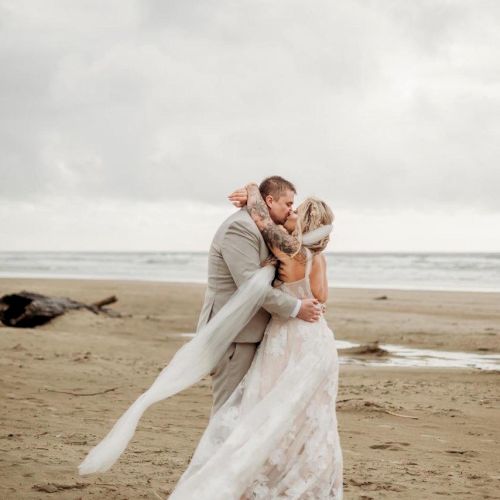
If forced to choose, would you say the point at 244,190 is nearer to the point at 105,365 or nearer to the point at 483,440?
the point at 483,440

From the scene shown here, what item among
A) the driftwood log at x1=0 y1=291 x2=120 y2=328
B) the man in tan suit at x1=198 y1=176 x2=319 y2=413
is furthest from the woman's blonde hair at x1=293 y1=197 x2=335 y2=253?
the driftwood log at x1=0 y1=291 x2=120 y2=328

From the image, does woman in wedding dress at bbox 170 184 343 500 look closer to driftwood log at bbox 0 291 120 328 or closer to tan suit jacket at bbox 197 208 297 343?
tan suit jacket at bbox 197 208 297 343

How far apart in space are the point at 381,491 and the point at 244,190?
7.87 ft

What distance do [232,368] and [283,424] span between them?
0.52m

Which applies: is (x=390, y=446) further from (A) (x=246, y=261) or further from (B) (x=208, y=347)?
(A) (x=246, y=261)

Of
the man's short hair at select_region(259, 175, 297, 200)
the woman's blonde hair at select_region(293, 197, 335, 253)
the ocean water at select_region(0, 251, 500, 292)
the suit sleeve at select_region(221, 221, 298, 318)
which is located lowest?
the ocean water at select_region(0, 251, 500, 292)

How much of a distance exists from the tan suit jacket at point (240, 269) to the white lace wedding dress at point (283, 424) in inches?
4.8

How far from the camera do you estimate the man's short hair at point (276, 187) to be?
194 inches

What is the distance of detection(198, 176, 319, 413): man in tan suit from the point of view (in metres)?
4.68

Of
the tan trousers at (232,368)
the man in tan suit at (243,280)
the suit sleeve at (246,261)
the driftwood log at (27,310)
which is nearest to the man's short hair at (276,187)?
the man in tan suit at (243,280)

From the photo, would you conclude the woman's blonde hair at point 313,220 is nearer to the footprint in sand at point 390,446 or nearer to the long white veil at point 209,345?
the long white veil at point 209,345

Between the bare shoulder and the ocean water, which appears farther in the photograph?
the ocean water

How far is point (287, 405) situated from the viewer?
181 inches

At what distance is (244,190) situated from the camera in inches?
195
